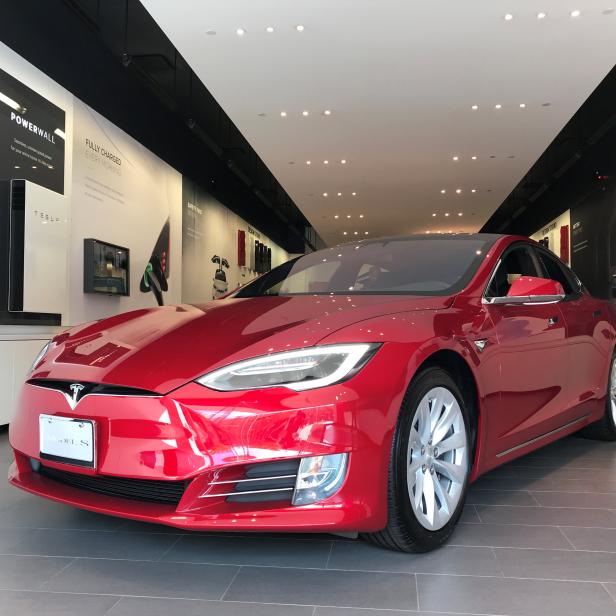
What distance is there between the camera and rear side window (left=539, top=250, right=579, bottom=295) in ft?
10.0

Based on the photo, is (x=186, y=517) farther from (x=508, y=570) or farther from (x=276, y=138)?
(x=276, y=138)

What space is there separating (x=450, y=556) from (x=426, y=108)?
23.2 feet

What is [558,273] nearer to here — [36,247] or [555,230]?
[36,247]

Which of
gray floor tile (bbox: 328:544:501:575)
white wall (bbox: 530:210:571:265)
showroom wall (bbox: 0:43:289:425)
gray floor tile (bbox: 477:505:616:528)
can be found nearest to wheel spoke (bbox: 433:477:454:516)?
gray floor tile (bbox: 328:544:501:575)

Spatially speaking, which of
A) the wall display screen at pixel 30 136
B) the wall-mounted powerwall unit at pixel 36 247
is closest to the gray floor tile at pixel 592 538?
the wall-mounted powerwall unit at pixel 36 247

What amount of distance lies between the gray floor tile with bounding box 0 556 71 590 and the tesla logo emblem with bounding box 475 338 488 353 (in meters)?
1.50

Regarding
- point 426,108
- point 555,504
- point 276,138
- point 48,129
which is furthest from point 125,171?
point 555,504

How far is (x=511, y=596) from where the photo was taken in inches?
63.9

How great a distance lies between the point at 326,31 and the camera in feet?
19.4

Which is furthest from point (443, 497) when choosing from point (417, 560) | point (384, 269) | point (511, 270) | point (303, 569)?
point (511, 270)

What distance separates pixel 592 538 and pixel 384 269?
128 cm

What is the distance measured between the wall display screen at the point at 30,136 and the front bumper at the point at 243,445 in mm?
3943

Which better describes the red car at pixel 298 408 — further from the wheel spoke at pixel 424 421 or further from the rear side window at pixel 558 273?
the rear side window at pixel 558 273

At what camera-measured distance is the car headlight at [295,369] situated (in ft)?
5.34
